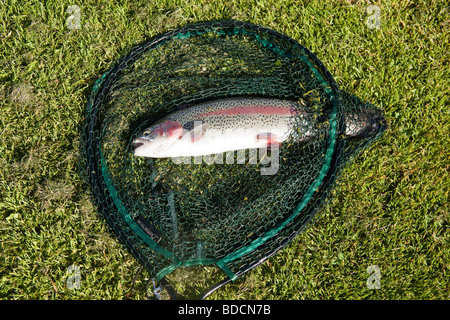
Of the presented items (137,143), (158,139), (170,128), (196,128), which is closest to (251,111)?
(196,128)

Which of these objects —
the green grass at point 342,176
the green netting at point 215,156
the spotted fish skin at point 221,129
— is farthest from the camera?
the green grass at point 342,176

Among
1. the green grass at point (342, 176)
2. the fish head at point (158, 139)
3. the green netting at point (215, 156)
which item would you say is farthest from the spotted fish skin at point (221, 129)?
the green grass at point (342, 176)

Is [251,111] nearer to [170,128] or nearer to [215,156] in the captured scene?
[215,156]

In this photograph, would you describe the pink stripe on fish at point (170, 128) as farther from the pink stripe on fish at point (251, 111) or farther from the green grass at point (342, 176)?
the green grass at point (342, 176)

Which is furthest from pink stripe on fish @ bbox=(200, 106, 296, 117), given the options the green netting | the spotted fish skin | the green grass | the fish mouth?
the green grass

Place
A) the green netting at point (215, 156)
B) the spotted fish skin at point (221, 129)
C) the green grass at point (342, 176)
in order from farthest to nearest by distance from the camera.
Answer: the green grass at point (342, 176) → the spotted fish skin at point (221, 129) → the green netting at point (215, 156)
